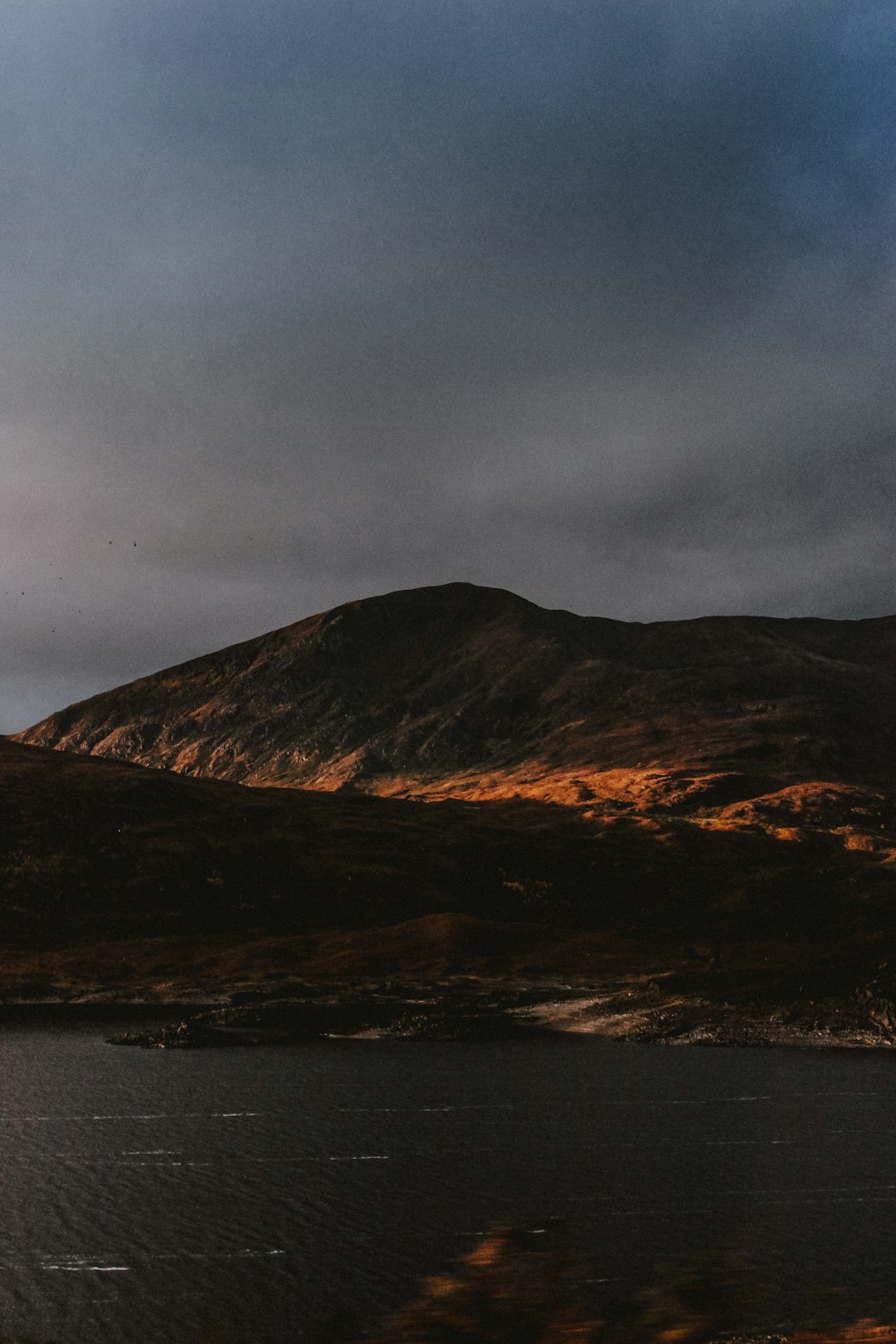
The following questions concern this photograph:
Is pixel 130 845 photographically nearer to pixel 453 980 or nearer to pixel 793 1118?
pixel 453 980

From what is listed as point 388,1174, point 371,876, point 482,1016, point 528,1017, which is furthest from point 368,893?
point 388,1174

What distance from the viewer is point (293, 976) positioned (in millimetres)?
83750

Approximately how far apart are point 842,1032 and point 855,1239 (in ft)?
114

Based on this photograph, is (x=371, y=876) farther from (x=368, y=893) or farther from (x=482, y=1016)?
(x=482, y=1016)

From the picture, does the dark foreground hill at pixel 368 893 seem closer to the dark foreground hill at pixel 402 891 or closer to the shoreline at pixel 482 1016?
the dark foreground hill at pixel 402 891

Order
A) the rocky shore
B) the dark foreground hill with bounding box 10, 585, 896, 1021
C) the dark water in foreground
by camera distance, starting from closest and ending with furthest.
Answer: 1. the dark water in foreground
2. the rocky shore
3. the dark foreground hill with bounding box 10, 585, 896, 1021

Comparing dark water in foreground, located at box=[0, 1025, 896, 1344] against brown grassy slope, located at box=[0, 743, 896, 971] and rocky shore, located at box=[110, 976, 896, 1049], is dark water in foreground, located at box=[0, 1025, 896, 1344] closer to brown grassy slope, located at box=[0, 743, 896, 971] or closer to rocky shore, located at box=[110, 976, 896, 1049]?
rocky shore, located at box=[110, 976, 896, 1049]

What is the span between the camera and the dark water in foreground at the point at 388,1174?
26.4 metres

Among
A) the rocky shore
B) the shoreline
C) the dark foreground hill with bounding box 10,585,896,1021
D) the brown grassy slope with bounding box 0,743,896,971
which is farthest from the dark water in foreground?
the brown grassy slope with bounding box 0,743,896,971

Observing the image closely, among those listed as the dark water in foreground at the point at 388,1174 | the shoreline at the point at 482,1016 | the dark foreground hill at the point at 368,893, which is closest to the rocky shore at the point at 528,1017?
the shoreline at the point at 482,1016

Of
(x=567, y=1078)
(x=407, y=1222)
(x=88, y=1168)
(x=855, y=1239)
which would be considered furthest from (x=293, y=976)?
(x=855, y=1239)

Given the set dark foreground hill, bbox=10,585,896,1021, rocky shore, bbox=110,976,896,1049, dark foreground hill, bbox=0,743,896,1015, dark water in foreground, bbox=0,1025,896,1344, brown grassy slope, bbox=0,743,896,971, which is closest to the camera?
dark water in foreground, bbox=0,1025,896,1344

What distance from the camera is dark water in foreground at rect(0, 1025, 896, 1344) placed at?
2641cm

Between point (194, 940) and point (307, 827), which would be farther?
point (307, 827)
